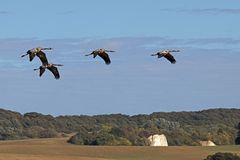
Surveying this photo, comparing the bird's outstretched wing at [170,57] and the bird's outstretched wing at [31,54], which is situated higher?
the bird's outstretched wing at [170,57]

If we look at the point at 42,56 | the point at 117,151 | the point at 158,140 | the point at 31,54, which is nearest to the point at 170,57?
the point at 42,56

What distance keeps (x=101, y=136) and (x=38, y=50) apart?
514ft

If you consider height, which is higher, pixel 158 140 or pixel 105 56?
pixel 158 140

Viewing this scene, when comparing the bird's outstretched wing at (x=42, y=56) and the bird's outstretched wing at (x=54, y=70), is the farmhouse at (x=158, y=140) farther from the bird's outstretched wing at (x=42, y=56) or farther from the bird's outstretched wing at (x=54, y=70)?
the bird's outstretched wing at (x=42, y=56)

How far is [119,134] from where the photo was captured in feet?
640

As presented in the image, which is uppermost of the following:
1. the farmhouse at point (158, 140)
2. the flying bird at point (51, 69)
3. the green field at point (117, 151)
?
the farmhouse at point (158, 140)

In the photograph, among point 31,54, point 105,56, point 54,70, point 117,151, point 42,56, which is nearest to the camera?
point 31,54

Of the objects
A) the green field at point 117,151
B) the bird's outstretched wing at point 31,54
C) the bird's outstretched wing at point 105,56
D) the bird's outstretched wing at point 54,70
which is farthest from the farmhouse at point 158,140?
the bird's outstretched wing at point 31,54

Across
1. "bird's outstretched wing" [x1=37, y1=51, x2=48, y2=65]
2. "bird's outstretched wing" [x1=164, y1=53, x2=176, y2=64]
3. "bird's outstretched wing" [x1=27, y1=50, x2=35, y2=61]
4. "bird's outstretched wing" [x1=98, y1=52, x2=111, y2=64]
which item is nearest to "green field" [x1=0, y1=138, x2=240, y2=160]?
"bird's outstretched wing" [x1=164, y1=53, x2=176, y2=64]

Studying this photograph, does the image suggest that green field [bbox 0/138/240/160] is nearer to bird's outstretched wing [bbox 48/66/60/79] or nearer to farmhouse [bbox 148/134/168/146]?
farmhouse [bbox 148/134/168/146]

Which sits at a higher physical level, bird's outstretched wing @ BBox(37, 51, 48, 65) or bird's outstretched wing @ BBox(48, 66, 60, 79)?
bird's outstretched wing @ BBox(37, 51, 48, 65)

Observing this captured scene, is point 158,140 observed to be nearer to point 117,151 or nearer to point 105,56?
point 117,151

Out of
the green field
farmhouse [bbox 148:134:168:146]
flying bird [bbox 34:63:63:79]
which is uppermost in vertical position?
farmhouse [bbox 148:134:168:146]

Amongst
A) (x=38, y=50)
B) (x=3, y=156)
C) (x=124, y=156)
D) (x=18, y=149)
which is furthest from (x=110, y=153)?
(x=38, y=50)
